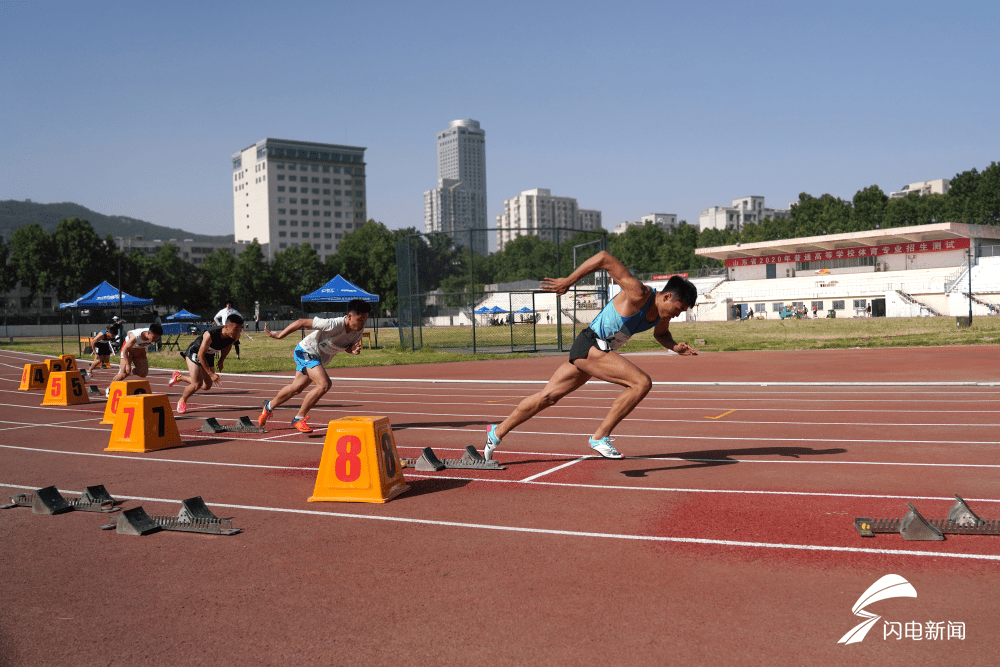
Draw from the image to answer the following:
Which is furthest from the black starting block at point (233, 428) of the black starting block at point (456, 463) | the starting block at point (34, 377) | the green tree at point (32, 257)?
the green tree at point (32, 257)

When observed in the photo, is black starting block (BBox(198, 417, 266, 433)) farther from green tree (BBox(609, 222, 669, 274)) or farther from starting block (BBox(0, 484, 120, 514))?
green tree (BBox(609, 222, 669, 274))

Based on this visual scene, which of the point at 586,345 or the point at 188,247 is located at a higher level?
the point at 188,247

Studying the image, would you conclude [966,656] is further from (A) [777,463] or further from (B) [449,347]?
(B) [449,347]

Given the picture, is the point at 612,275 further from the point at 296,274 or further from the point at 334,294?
the point at 296,274

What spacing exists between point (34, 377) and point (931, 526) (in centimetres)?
1955

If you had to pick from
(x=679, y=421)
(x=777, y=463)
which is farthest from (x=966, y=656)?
(x=679, y=421)

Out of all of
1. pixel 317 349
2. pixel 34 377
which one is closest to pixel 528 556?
pixel 317 349

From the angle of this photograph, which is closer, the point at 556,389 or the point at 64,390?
the point at 556,389

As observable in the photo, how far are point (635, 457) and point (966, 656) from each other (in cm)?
484

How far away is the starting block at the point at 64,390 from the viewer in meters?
14.3

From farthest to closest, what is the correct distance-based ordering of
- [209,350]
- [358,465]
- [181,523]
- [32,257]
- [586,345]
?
[32,257]
[209,350]
[586,345]
[358,465]
[181,523]

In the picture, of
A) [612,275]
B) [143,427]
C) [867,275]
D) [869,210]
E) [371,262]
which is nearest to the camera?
[612,275]

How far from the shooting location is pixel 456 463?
7430 mm

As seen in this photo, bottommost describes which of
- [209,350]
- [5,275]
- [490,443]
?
[490,443]
